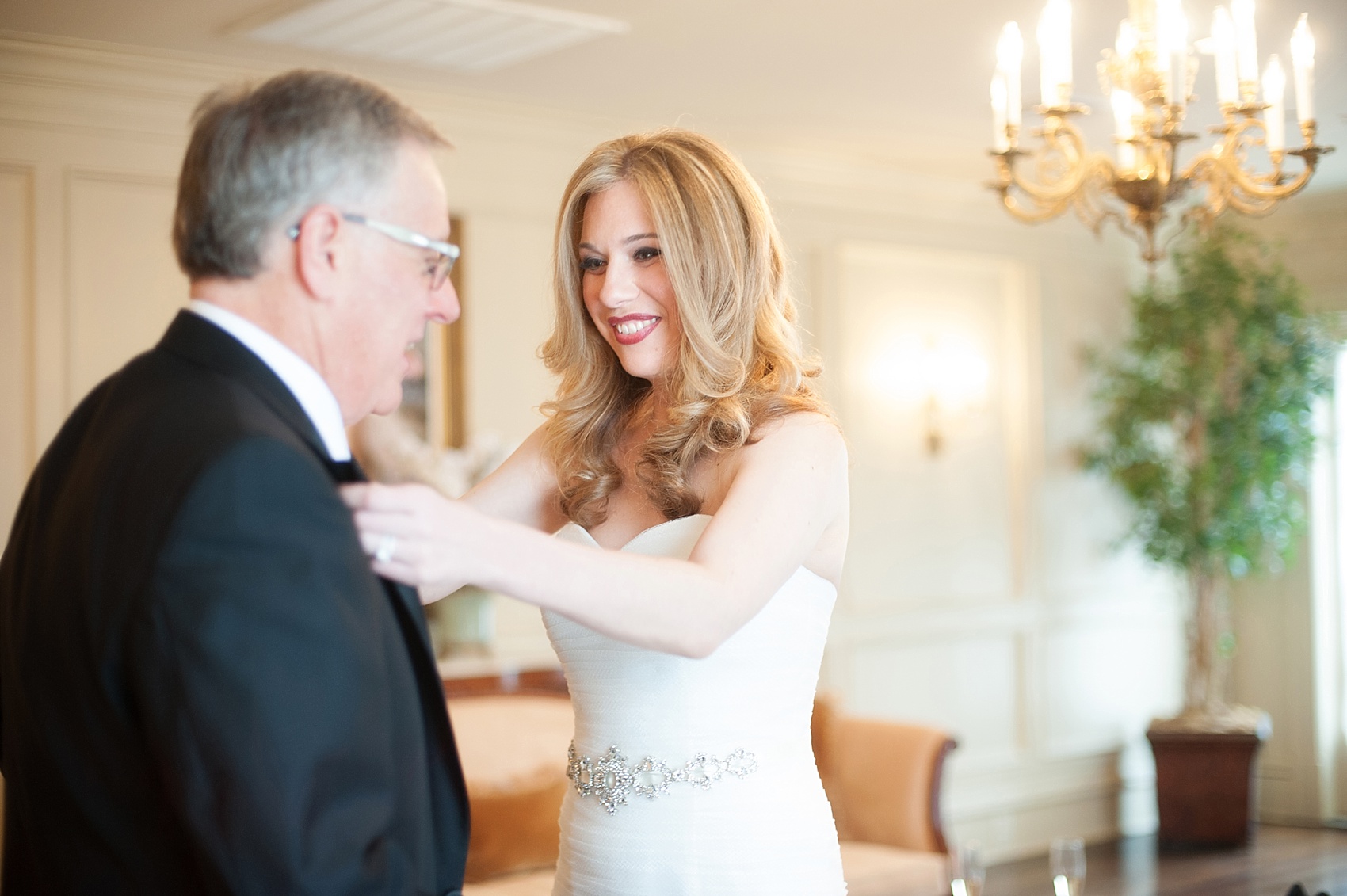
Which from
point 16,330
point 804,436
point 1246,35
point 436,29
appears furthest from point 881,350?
point 804,436

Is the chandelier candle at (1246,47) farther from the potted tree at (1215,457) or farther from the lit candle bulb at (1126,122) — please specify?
the potted tree at (1215,457)

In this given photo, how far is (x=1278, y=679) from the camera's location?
24.6 ft

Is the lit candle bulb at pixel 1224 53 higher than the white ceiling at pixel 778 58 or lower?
lower

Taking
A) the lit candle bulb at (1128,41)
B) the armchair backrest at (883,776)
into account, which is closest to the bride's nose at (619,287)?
the lit candle bulb at (1128,41)

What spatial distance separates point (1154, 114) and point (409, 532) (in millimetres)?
2757

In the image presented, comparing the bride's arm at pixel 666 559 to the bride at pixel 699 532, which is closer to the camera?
the bride's arm at pixel 666 559

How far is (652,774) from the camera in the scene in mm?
1965

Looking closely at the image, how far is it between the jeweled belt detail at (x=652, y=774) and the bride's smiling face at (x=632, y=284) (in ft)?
1.88

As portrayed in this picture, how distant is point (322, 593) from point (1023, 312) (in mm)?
6565

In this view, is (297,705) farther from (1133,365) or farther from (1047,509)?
(1133,365)

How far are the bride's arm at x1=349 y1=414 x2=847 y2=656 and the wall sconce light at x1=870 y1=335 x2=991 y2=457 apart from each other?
4766 mm

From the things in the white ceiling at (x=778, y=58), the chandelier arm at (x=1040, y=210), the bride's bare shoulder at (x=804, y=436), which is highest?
the white ceiling at (x=778, y=58)

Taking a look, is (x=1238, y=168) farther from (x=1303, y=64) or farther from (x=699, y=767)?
(x=699, y=767)

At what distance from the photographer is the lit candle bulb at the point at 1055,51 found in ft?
10.5
